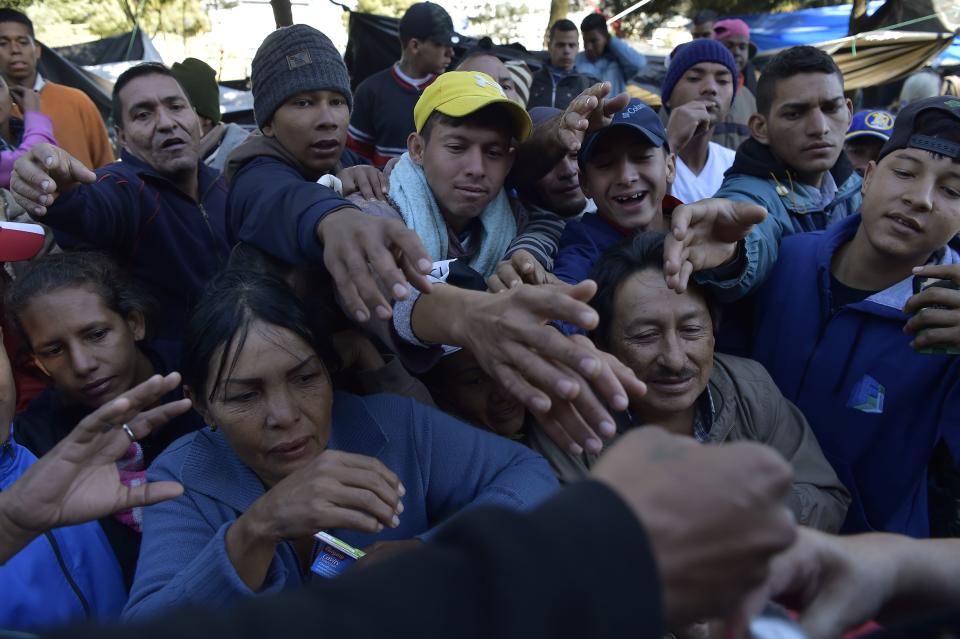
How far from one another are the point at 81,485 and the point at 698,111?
2.67 metres

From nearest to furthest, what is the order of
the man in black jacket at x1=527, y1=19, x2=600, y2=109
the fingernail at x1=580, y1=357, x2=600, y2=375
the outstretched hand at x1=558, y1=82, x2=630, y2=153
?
the fingernail at x1=580, y1=357, x2=600, y2=375 → the outstretched hand at x1=558, y1=82, x2=630, y2=153 → the man in black jacket at x1=527, y1=19, x2=600, y2=109

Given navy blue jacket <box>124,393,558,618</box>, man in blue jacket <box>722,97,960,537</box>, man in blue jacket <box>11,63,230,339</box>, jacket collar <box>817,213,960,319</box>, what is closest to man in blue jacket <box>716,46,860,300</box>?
jacket collar <box>817,213,960,319</box>

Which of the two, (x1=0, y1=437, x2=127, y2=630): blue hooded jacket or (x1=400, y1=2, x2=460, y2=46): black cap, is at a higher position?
(x1=400, y1=2, x2=460, y2=46): black cap

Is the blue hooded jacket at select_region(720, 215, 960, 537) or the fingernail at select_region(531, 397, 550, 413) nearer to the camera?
the fingernail at select_region(531, 397, 550, 413)

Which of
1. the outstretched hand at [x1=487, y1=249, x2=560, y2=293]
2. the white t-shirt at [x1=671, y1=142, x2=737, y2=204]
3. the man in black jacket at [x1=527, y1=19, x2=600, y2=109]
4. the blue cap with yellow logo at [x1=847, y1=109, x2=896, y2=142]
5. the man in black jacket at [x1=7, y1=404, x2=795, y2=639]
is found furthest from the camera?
the man in black jacket at [x1=527, y1=19, x2=600, y2=109]

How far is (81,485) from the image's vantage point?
1.53 m

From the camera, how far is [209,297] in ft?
6.38

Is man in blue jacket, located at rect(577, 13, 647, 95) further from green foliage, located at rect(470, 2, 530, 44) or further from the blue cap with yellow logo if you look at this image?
green foliage, located at rect(470, 2, 530, 44)

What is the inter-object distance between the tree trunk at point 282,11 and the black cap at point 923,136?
3056mm

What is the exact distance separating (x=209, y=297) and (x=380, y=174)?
0.84 m

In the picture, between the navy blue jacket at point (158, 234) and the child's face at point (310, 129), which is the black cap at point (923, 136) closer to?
the child's face at point (310, 129)

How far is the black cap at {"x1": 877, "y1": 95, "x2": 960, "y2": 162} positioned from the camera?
81.0 inches

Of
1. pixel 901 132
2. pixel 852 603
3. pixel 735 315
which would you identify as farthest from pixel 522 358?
pixel 901 132

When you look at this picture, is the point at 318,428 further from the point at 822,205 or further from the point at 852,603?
the point at 822,205
